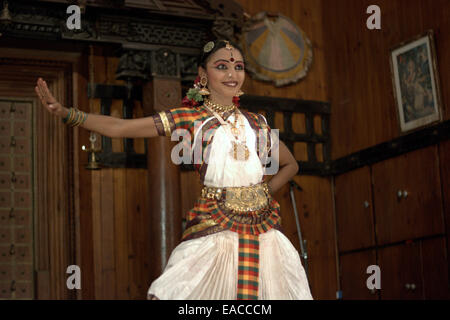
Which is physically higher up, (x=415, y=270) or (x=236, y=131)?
(x=236, y=131)

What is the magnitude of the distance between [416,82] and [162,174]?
2240 mm

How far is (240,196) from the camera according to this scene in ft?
12.1

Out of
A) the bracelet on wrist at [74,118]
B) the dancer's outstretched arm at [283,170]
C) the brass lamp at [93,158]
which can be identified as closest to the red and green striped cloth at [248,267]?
the dancer's outstretched arm at [283,170]

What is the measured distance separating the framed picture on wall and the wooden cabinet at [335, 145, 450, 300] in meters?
0.28

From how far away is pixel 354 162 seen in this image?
22.5 feet

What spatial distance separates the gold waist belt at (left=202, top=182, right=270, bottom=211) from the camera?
368 cm

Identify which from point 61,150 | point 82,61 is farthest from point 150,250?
point 82,61

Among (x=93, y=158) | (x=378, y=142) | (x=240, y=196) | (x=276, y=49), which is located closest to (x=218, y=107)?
(x=240, y=196)

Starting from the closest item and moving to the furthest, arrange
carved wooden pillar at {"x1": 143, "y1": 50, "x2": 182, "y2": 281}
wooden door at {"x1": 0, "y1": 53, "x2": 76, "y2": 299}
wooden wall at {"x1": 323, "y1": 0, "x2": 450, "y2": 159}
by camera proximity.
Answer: carved wooden pillar at {"x1": 143, "y1": 50, "x2": 182, "y2": 281}, wooden wall at {"x1": 323, "y1": 0, "x2": 450, "y2": 159}, wooden door at {"x1": 0, "y1": 53, "x2": 76, "y2": 299}

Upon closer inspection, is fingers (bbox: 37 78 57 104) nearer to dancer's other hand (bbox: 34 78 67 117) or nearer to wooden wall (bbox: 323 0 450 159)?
dancer's other hand (bbox: 34 78 67 117)

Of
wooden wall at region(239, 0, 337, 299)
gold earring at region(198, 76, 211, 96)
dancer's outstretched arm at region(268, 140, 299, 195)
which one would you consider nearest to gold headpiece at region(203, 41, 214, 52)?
gold earring at region(198, 76, 211, 96)

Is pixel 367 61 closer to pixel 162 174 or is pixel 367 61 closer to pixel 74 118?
pixel 162 174
